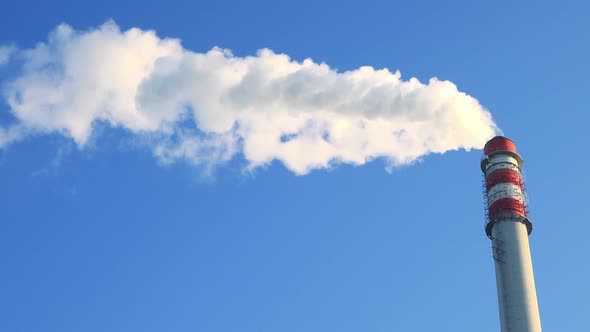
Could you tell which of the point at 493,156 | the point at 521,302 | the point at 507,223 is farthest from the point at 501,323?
the point at 493,156

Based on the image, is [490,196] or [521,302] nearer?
[521,302]

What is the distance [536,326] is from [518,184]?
1244 cm

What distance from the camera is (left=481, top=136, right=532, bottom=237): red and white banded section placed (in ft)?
229

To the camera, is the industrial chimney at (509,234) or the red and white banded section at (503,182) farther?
the red and white banded section at (503,182)

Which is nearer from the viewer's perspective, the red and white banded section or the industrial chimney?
the industrial chimney

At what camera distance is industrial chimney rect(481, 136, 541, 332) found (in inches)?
2581

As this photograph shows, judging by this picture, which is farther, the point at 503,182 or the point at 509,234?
the point at 503,182

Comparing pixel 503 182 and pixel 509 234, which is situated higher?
pixel 503 182

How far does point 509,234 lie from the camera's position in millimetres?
68938

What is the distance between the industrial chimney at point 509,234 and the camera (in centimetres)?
6556

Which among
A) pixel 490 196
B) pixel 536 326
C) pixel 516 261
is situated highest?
pixel 490 196

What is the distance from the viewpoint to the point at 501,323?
6612 cm

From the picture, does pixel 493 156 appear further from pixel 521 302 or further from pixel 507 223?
pixel 521 302

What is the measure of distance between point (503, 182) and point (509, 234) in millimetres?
4701
